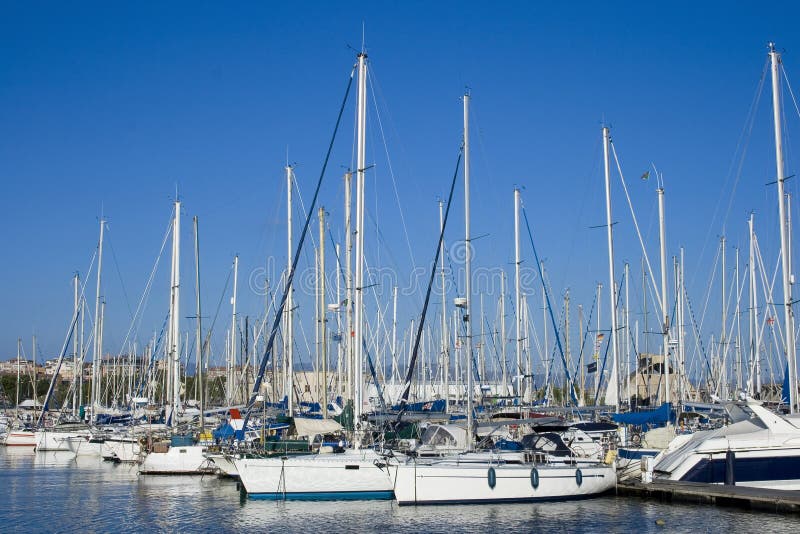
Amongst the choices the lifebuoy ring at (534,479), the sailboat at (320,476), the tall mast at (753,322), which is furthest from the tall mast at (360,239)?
the tall mast at (753,322)

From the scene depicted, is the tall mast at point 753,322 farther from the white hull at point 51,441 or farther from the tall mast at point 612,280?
the white hull at point 51,441

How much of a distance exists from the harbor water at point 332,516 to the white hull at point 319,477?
462mm

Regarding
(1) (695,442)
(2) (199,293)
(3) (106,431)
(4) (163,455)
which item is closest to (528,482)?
(1) (695,442)

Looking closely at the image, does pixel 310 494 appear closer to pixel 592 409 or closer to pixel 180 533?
pixel 180 533

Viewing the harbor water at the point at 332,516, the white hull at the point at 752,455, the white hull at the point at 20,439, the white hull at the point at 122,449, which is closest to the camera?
the harbor water at the point at 332,516

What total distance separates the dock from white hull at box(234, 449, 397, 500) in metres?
9.08

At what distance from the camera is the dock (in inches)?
1097

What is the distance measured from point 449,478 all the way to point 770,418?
36.4 ft

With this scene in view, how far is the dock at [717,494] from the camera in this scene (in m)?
27.9

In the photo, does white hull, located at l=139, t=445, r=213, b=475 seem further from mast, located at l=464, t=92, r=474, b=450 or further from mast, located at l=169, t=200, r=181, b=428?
mast, located at l=464, t=92, r=474, b=450

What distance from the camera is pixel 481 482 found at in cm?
3016

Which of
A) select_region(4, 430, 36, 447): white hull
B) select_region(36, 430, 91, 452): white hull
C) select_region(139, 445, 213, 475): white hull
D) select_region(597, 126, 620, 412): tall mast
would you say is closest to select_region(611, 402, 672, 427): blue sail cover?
select_region(597, 126, 620, 412): tall mast

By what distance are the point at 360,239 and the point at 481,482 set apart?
990 centimetres

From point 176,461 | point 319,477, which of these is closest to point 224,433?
point 176,461
